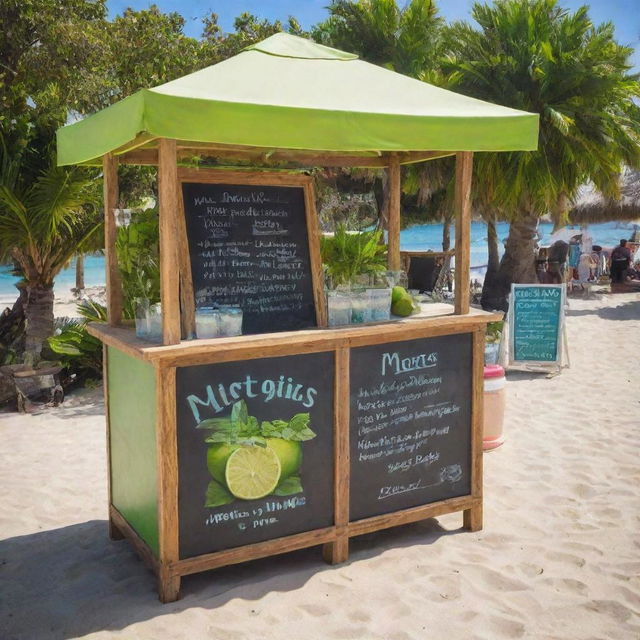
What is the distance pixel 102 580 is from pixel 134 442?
0.69 meters

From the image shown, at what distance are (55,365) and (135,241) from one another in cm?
Answer: 434

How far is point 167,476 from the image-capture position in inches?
119

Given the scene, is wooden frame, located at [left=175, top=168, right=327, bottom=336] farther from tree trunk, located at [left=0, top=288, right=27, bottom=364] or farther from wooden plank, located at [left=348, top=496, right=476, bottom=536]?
tree trunk, located at [left=0, top=288, right=27, bottom=364]

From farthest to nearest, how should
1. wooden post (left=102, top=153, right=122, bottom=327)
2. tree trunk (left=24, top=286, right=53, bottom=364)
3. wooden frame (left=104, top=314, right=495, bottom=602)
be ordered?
1. tree trunk (left=24, top=286, right=53, bottom=364)
2. wooden post (left=102, top=153, right=122, bottom=327)
3. wooden frame (left=104, top=314, right=495, bottom=602)

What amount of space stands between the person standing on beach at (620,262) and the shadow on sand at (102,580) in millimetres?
13988

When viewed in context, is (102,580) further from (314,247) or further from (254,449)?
(314,247)

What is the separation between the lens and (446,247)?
63.7ft

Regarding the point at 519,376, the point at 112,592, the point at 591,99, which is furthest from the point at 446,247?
the point at 112,592

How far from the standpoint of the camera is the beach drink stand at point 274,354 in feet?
9.70

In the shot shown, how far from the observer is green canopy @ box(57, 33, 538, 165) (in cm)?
269

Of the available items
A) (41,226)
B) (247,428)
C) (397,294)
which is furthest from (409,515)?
(41,226)

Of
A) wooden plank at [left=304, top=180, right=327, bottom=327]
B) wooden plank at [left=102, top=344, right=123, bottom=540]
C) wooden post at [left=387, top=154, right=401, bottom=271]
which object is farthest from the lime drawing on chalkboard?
wooden post at [left=387, top=154, right=401, bottom=271]

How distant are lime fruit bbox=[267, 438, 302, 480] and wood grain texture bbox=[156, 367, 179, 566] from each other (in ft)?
1.56

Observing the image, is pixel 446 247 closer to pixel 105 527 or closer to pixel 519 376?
pixel 519 376
